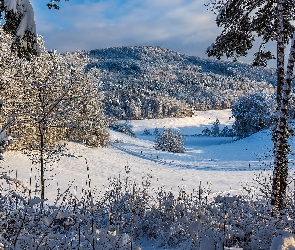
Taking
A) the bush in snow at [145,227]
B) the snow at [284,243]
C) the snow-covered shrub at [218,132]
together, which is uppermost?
the snow at [284,243]

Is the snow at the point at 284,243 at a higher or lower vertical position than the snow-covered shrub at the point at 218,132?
higher

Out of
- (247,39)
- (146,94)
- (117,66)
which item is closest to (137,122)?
(146,94)

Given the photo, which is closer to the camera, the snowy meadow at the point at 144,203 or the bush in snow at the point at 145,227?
the bush in snow at the point at 145,227

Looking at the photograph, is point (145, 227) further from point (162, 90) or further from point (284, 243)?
point (162, 90)

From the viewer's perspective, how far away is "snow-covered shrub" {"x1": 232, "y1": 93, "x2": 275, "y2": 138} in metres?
47.2

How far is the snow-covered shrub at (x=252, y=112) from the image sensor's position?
155ft

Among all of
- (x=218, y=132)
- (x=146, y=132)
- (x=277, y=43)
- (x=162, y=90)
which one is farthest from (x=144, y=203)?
(x=162, y=90)

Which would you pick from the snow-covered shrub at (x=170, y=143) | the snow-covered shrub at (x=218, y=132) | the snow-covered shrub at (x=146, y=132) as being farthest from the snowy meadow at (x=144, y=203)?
the snow-covered shrub at (x=146, y=132)

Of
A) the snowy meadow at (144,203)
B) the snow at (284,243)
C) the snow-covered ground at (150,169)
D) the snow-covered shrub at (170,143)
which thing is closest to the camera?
the snow at (284,243)

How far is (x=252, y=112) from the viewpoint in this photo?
49062 millimetres

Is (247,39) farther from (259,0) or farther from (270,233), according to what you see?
(270,233)

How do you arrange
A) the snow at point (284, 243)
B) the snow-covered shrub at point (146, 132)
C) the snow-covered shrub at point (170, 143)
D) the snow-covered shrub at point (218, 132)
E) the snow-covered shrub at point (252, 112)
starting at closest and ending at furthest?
1. the snow at point (284, 243)
2. the snow-covered shrub at point (170, 143)
3. the snow-covered shrub at point (252, 112)
4. the snow-covered shrub at point (218, 132)
5. the snow-covered shrub at point (146, 132)

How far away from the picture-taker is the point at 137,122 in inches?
3556

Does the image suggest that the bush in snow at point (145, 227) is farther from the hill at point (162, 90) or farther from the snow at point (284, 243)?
the hill at point (162, 90)
